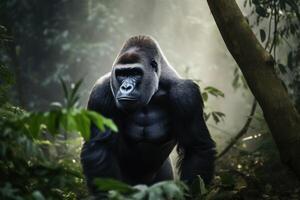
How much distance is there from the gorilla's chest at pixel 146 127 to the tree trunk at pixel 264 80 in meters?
0.90

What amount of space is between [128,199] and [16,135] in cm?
51

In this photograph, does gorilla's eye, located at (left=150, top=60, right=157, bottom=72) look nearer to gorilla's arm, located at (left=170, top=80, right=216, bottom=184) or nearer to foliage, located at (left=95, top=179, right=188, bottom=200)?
gorilla's arm, located at (left=170, top=80, right=216, bottom=184)

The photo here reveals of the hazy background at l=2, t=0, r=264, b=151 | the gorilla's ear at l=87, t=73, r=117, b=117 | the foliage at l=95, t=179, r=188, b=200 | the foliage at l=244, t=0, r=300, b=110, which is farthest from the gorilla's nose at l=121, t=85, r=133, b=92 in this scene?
the hazy background at l=2, t=0, r=264, b=151

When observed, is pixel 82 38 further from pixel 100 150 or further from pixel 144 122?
pixel 100 150

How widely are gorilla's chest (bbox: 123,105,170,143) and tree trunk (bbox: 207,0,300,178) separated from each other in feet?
2.96

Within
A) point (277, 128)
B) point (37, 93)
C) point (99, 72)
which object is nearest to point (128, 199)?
point (277, 128)

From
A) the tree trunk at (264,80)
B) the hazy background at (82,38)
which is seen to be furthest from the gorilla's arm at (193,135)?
the hazy background at (82,38)

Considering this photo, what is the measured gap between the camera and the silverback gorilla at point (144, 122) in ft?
14.7

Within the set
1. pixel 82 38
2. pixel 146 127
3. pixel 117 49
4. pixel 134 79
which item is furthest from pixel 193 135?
pixel 82 38

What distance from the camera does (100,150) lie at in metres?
4.47

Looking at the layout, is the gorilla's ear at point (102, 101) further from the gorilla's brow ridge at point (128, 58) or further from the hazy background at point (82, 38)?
the hazy background at point (82, 38)

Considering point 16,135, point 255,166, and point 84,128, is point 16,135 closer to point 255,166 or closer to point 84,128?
point 84,128

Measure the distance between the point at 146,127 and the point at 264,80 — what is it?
3.55 feet

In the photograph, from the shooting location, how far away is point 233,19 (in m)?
4.06
